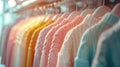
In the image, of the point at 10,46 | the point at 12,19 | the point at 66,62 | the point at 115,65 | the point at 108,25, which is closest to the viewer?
the point at 115,65

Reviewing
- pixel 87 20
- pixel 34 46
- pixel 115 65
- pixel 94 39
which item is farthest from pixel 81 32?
pixel 34 46

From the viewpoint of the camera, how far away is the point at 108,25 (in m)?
0.80

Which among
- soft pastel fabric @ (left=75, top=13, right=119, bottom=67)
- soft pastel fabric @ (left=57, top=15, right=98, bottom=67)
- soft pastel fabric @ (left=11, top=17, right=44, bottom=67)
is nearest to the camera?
soft pastel fabric @ (left=75, top=13, right=119, bottom=67)

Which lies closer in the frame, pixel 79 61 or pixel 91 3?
pixel 79 61

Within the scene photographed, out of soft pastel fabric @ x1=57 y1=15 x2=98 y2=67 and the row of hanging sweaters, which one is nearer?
the row of hanging sweaters

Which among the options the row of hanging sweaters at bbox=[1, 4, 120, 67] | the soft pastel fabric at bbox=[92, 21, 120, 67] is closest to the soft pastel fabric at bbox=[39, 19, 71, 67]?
the row of hanging sweaters at bbox=[1, 4, 120, 67]

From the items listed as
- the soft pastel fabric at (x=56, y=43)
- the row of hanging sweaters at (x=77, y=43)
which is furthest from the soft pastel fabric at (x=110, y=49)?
the soft pastel fabric at (x=56, y=43)

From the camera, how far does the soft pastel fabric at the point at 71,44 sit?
931 mm

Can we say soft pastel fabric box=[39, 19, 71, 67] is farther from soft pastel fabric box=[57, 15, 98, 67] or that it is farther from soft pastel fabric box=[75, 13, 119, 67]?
soft pastel fabric box=[75, 13, 119, 67]

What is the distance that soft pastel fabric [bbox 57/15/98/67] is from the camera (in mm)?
931

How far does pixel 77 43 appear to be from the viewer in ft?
3.10

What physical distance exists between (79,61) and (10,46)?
111cm

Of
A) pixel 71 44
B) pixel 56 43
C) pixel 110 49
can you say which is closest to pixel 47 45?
pixel 56 43

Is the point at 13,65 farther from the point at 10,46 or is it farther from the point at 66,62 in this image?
the point at 66,62
